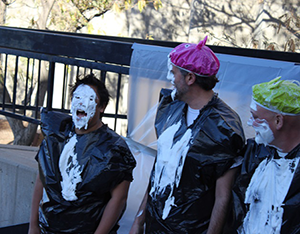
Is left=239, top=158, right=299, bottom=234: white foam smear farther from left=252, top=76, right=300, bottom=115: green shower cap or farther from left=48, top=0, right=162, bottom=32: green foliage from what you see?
left=48, top=0, right=162, bottom=32: green foliage

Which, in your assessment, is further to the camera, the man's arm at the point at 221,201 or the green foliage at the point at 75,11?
the green foliage at the point at 75,11

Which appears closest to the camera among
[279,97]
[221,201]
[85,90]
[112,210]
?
[279,97]

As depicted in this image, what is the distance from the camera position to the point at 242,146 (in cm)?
224

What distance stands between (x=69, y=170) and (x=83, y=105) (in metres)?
0.41

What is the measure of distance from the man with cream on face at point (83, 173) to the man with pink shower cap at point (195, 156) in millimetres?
240

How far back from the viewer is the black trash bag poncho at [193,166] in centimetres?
223

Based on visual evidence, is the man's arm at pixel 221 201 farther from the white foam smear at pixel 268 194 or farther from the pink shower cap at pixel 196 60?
the pink shower cap at pixel 196 60

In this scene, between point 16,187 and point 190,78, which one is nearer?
point 190,78

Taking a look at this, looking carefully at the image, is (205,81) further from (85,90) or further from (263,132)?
(85,90)

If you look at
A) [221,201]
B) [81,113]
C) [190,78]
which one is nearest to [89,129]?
[81,113]

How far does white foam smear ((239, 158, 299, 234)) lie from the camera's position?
1983 millimetres

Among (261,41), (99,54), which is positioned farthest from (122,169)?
(261,41)

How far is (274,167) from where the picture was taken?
2.05 metres

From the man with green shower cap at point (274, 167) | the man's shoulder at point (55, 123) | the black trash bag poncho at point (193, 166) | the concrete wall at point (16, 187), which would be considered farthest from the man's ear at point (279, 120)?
the concrete wall at point (16, 187)
